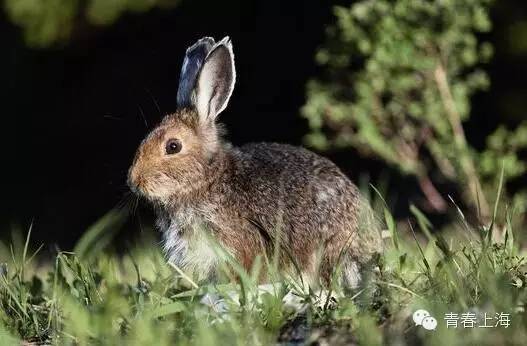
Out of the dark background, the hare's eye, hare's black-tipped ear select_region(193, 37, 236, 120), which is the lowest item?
the dark background

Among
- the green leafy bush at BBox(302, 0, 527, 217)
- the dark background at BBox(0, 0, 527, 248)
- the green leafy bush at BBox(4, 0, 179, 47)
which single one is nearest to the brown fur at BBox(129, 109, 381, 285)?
the green leafy bush at BBox(302, 0, 527, 217)

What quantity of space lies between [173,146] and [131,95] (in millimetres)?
5698

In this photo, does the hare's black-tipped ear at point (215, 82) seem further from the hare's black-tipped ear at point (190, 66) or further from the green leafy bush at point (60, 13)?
the green leafy bush at point (60, 13)

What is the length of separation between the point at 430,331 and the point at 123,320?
1.14 meters

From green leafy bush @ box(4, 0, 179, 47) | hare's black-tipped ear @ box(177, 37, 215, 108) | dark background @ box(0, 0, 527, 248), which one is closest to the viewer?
hare's black-tipped ear @ box(177, 37, 215, 108)

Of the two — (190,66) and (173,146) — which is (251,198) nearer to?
(173,146)

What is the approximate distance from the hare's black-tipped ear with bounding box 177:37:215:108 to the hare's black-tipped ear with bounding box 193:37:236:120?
0.13m

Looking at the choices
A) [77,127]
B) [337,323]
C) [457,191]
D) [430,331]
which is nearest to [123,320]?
[337,323]

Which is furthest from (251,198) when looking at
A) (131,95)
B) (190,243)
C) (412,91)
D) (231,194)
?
(131,95)

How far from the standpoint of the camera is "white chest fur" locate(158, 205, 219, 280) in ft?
15.5

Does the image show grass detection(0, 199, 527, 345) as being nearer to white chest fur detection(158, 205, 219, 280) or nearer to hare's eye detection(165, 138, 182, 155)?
white chest fur detection(158, 205, 219, 280)

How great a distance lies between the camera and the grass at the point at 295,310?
3180 millimetres

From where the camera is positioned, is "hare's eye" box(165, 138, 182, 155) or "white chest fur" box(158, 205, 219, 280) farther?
"hare's eye" box(165, 138, 182, 155)

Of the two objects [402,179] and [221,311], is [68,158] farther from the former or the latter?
[221,311]
